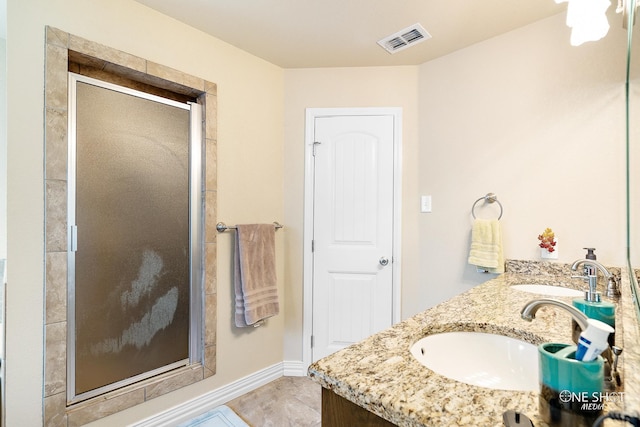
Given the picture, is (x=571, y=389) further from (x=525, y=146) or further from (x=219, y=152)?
(x=219, y=152)

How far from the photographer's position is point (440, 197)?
2.24 meters

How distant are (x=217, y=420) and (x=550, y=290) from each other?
1.94m

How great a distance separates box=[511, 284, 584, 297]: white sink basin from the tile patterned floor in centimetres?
135

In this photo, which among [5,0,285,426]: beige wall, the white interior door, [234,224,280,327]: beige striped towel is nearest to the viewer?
[5,0,285,426]: beige wall

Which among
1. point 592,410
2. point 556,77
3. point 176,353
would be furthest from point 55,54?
point 556,77

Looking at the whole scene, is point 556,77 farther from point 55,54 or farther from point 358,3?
point 55,54

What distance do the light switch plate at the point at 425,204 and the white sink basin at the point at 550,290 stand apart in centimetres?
85

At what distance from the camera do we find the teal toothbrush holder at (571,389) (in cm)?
47

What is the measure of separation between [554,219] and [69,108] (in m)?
2.54

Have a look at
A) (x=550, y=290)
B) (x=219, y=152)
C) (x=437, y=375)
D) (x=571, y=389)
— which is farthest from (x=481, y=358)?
(x=219, y=152)

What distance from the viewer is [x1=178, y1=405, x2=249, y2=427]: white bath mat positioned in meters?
1.88

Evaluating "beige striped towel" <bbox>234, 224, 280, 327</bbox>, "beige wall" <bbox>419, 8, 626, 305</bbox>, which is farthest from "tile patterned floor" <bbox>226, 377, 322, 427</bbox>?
"beige wall" <bbox>419, 8, 626, 305</bbox>

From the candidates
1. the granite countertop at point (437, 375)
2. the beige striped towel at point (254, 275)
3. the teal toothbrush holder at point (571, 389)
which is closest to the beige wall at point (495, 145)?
the beige striped towel at point (254, 275)

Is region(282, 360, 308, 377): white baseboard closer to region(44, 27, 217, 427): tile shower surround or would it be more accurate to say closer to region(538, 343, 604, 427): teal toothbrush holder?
region(44, 27, 217, 427): tile shower surround
